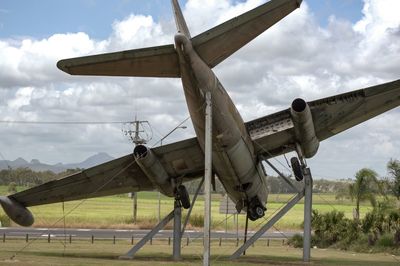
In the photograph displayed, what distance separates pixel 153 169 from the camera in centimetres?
2197

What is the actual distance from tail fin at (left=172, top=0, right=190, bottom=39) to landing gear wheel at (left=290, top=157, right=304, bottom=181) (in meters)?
6.87

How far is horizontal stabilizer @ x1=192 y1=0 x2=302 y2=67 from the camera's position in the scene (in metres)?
15.7

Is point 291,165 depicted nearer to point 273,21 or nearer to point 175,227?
point 175,227

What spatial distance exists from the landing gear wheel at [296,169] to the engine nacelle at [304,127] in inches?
22.9

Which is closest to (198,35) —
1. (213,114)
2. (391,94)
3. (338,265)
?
(213,114)

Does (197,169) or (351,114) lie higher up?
(351,114)

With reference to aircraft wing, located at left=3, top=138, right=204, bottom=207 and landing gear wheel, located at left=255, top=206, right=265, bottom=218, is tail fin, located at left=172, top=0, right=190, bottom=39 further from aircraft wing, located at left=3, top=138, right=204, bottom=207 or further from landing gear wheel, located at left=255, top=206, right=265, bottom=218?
landing gear wheel, located at left=255, top=206, right=265, bottom=218

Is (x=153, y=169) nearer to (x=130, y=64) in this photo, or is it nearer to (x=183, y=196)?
(x=183, y=196)

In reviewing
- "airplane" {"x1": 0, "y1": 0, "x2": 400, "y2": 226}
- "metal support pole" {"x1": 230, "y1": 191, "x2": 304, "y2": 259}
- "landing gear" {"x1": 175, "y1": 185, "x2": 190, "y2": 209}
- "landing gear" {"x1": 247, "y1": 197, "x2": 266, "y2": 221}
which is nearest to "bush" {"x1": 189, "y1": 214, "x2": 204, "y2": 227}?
"airplane" {"x1": 0, "y1": 0, "x2": 400, "y2": 226}

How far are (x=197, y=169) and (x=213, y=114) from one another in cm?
442

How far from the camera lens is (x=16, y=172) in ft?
522

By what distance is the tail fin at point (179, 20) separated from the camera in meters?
17.2

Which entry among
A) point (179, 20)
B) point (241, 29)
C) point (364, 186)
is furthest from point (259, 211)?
point (364, 186)

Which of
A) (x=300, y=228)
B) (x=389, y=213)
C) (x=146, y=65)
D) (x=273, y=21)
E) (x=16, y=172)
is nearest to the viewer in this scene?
(x=273, y=21)
